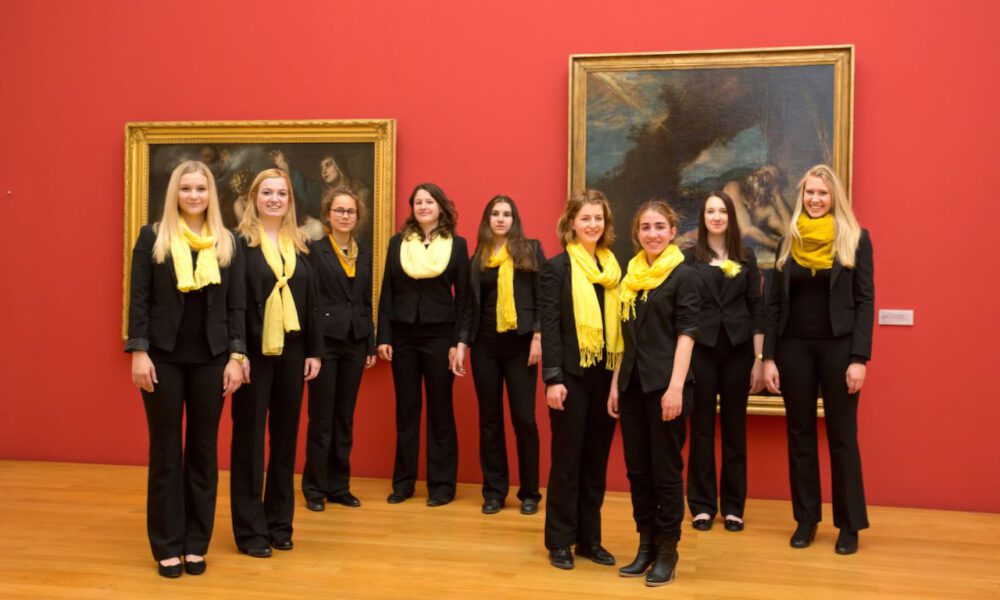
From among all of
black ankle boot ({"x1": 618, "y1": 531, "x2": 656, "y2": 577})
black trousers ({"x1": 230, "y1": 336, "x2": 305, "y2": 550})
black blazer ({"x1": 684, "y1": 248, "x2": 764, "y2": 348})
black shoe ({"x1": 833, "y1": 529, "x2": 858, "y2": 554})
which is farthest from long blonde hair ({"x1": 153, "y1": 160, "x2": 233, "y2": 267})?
black shoe ({"x1": 833, "y1": 529, "x2": 858, "y2": 554})

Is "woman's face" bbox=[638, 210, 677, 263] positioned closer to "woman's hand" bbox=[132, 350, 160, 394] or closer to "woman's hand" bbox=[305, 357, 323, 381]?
"woman's hand" bbox=[305, 357, 323, 381]

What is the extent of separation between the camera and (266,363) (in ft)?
14.6

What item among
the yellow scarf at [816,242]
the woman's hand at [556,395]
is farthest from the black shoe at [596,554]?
the yellow scarf at [816,242]

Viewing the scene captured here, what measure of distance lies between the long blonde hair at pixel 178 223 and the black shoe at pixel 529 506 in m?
2.31

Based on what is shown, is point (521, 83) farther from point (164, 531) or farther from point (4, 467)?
point (4, 467)

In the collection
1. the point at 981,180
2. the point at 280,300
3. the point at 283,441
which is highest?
the point at 981,180

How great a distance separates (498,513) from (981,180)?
349cm

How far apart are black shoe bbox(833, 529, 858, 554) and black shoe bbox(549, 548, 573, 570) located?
1398 mm

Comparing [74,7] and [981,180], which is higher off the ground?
[74,7]

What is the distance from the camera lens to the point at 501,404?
5688mm

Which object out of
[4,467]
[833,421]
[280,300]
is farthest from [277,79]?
[833,421]

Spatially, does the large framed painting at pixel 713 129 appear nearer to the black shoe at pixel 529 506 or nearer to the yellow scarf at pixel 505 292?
the yellow scarf at pixel 505 292

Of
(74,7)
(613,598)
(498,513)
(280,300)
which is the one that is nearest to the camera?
(613,598)

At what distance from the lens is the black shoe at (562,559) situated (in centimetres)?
430
